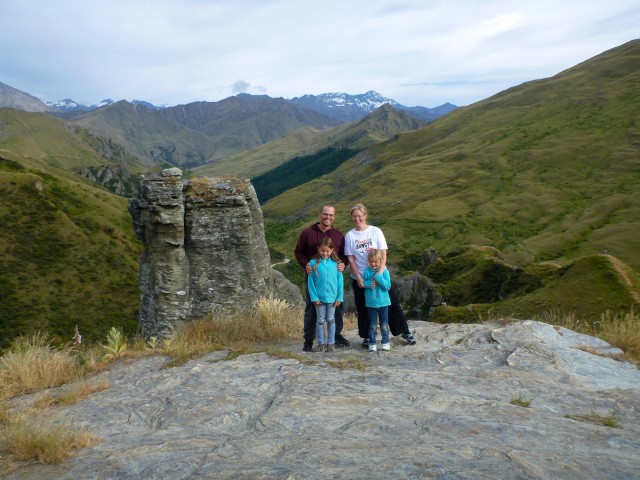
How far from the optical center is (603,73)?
17462 cm

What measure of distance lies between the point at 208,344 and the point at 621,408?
707 centimetres

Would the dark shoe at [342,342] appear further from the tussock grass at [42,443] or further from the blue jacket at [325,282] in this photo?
the tussock grass at [42,443]

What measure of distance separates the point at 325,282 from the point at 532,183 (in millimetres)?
126801

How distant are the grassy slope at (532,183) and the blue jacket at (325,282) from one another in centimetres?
7374

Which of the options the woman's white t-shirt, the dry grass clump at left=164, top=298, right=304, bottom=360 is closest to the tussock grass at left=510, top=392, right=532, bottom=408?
the woman's white t-shirt

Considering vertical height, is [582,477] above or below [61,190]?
below

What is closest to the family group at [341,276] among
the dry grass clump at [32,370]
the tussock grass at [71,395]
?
the tussock grass at [71,395]

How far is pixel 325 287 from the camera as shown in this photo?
9.07 meters

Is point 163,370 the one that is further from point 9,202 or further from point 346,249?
point 9,202

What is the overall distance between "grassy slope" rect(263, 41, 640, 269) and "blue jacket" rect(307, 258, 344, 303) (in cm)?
7374

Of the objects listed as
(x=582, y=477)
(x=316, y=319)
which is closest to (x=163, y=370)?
(x=316, y=319)

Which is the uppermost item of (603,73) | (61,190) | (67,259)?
(603,73)

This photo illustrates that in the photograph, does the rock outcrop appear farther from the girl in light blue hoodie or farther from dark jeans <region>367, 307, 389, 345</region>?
dark jeans <region>367, 307, 389, 345</region>

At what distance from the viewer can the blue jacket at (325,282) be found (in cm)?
906
